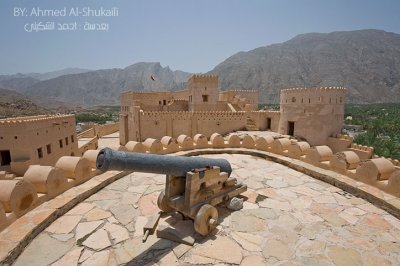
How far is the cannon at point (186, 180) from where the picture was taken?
122 inches

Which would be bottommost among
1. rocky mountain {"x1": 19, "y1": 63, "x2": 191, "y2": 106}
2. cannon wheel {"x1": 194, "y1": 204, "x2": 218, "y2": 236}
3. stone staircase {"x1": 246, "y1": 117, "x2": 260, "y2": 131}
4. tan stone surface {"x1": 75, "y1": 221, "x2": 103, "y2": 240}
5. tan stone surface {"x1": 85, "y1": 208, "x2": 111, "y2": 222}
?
stone staircase {"x1": 246, "y1": 117, "x2": 260, "y2": 131}

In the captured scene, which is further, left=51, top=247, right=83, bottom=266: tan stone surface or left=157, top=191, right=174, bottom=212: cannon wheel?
left=157, top=191, right=174, bottom=212: cannon wheel

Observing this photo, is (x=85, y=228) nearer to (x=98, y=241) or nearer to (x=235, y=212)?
(x=98, y=241)

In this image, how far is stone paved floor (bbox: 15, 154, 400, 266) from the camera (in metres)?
3.03

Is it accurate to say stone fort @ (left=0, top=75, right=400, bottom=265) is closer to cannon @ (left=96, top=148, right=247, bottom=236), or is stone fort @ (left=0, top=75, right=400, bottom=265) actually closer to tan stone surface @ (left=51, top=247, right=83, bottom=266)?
tan stone surface @ (left=51, top=247, right=83, bottom=266)

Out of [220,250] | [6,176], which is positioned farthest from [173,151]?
[6,176]

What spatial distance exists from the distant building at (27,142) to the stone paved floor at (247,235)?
1442 centimetres

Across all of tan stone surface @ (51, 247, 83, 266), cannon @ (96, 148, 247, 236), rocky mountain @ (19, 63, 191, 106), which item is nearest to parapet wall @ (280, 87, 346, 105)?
cannon @ (96, 148, 247, 236)

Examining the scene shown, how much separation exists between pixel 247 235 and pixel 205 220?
2.27ft

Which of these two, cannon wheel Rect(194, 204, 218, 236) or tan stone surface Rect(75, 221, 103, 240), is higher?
cannon wheel Rect(194, 204, 218, 236)

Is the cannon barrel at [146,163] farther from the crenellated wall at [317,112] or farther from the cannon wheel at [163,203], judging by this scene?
the crenellated wall at [317,112]

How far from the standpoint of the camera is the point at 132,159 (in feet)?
10.4

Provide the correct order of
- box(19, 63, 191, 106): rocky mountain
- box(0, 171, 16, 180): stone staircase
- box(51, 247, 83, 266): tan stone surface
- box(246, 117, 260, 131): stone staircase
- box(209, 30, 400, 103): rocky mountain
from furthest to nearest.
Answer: box(19, 63, 191, 106): rocky mountain → box(209, 30, 400, 103): rocky mountain → box(246, 117, 260, 131): stone staircase → box(0, 171, 16, 180): stone staircase → box(51, 247, 83, 266): tan stone surface

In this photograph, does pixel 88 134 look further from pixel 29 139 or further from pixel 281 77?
pixel 281 77
